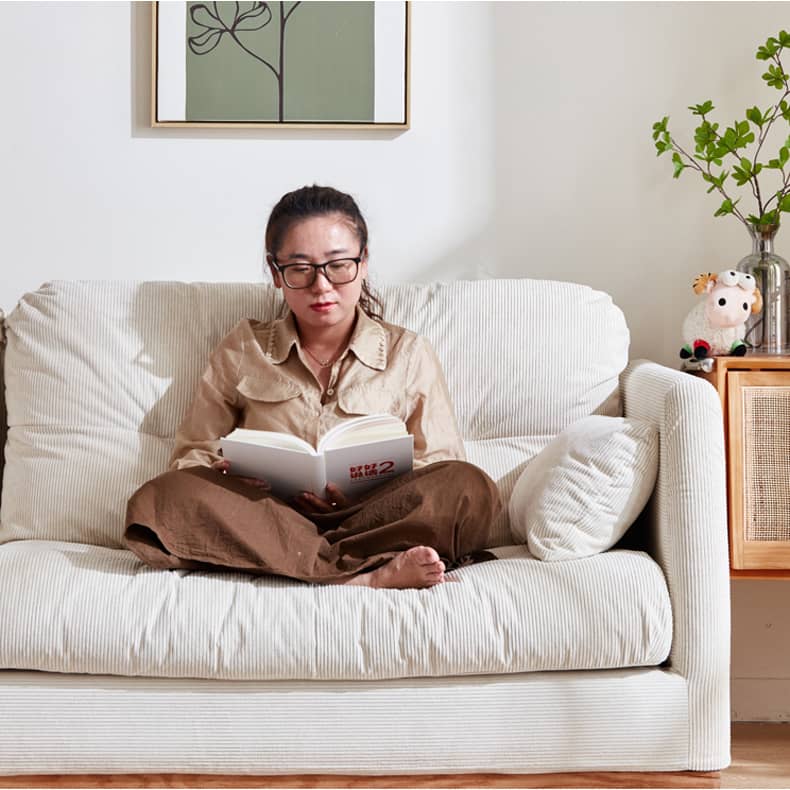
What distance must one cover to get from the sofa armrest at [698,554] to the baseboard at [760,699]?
825mm

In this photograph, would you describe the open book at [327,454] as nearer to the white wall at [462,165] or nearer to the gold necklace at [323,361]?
the gold necklace at [323,361]

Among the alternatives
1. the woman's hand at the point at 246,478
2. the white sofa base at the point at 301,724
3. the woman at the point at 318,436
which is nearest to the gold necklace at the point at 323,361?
the woman at the point at 318,436

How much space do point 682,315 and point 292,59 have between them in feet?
3.58

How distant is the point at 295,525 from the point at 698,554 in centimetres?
65

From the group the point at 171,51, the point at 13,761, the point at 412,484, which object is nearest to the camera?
the point at 13,761

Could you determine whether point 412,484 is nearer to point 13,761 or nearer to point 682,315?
point 13,761

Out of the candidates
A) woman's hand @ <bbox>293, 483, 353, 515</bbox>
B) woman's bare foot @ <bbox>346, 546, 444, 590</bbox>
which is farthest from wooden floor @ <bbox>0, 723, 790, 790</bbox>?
woman's hand @ <bbox>293, 483, 353, 515</bbox>

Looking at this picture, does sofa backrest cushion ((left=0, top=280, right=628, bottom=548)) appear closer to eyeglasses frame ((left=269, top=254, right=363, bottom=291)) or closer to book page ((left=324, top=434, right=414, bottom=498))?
eyeglasses frame ((left=269, top=254, right=363, bottom=291))

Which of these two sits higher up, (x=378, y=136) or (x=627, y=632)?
(x=378, y=136)

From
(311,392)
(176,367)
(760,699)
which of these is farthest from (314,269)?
(760,699)

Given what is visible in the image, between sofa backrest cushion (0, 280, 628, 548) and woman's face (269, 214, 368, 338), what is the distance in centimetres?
16

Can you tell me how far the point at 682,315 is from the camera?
2.52 m

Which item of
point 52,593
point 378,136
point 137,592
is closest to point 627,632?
point 137,592

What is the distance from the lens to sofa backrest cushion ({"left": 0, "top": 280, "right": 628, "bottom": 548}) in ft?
6.81
